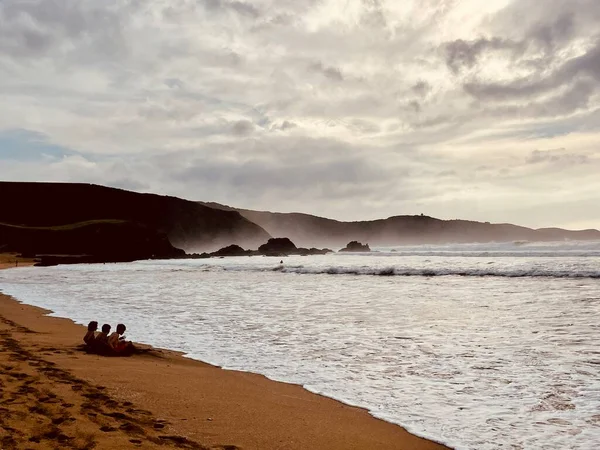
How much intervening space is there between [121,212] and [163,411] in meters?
159

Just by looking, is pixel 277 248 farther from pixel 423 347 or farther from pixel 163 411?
pixel 163 411

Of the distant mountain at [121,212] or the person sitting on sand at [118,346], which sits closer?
the person sitting on sand at [118,346]

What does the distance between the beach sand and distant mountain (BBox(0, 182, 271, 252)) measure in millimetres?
116901

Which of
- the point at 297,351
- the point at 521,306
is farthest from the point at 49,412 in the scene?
the point at 521,306

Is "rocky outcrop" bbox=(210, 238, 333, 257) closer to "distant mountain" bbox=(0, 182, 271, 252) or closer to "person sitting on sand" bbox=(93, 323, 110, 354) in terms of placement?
"distant mountain" bbox=(0, 182, 271, 252)

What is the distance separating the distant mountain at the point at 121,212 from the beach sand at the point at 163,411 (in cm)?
11690

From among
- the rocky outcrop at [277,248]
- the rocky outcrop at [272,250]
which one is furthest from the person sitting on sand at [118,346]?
the rocky outcrop at [277,248]

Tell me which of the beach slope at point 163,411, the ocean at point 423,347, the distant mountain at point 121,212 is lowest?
the ocean at point 423,347

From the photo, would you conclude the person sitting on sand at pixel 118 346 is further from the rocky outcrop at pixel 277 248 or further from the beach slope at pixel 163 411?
the rocky outcrop at pixel 277 248

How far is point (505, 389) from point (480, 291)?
47.1ft

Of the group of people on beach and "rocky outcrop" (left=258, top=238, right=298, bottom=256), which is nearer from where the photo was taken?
the group of people on beach

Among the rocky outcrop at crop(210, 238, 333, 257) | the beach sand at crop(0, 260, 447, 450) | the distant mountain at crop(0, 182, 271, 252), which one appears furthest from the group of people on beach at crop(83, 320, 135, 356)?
the distant mountain at crop(0, 182, 271, 252)

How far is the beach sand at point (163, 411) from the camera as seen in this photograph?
164 inches

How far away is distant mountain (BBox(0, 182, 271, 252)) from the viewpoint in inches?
5463
